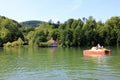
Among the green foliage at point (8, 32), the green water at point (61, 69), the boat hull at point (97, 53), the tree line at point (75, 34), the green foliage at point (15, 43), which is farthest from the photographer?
the green foliage at point (8, 32)

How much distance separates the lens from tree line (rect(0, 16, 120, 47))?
147375 mm

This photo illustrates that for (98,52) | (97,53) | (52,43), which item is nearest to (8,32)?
(52,43)

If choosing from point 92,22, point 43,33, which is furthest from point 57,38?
point 92,22

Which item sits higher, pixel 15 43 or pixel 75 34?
pixel 75 34

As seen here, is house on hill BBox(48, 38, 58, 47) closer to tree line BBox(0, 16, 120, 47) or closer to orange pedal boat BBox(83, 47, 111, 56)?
tree line BBox(0, 16, 120, 47)

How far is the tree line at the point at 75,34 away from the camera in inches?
5802

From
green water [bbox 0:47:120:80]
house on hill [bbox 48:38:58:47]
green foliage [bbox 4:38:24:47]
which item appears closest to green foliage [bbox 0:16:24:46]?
green foliage [bbox 4:38:24:47]

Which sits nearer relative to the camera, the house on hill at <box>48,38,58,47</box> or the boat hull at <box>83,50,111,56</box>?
the boat hull at <box>83,50,111,56</box>

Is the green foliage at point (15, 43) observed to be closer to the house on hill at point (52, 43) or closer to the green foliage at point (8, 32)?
the green foliage at point (8, 32)

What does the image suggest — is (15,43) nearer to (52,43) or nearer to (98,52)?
(52,43)

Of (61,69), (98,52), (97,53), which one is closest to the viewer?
(61,69)

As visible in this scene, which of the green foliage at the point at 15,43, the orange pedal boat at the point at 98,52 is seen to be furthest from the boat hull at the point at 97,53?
the green foliage at the point at 15,43

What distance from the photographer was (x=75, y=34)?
484 ft

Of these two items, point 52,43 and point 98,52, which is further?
point 52,43
